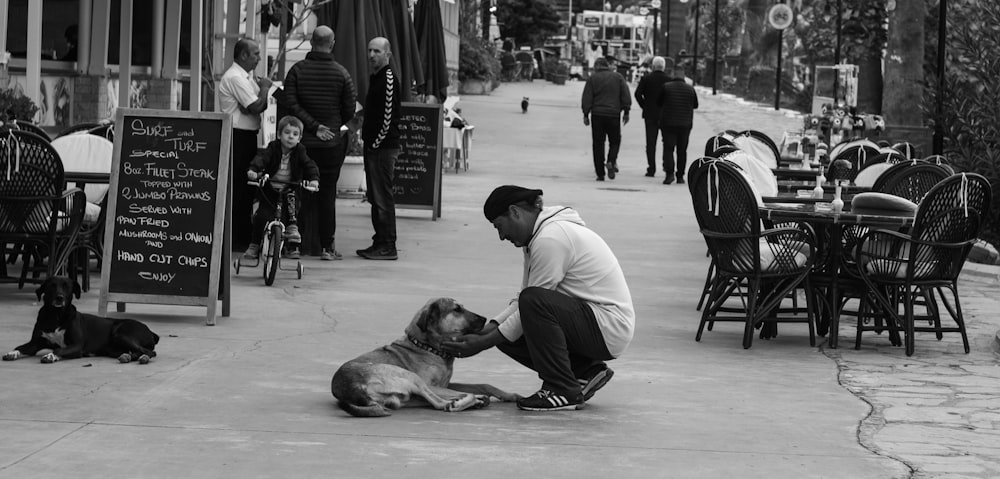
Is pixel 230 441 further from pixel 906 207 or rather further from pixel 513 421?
pixel 906 207

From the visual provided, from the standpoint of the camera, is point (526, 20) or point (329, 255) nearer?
point (329, 255)

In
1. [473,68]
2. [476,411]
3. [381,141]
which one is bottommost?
[476,411]

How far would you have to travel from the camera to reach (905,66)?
78.8 feet

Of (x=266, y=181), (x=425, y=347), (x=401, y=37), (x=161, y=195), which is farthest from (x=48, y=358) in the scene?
(x=401, y=37)

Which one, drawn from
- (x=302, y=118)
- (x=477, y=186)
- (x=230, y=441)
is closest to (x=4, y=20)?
(x=302, y=118)

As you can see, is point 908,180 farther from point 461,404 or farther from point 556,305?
point 461,404

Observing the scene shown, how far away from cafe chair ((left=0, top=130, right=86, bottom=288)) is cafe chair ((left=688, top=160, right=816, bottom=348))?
4.29 meters

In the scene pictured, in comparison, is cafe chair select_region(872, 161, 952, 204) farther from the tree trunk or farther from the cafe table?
the tree trunk

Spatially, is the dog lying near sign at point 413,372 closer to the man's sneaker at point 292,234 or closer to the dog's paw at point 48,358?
the dog's paw at point 48,358

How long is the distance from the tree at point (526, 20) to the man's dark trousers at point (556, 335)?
71111mm

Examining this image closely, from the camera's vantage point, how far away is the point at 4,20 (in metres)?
13.7

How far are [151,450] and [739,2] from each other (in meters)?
71.7

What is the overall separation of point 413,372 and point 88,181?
14.0ft

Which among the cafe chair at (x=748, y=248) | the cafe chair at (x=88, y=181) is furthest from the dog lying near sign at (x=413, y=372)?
the cafe chair at (x=88, y=181)
